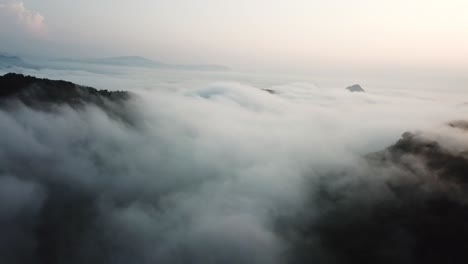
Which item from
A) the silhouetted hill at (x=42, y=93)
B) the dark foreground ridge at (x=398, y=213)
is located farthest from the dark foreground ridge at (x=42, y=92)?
the dark foreground ridge at (x=398, y=213)

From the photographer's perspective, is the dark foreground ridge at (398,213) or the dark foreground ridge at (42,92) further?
the dark foreground ridge at (42,92)

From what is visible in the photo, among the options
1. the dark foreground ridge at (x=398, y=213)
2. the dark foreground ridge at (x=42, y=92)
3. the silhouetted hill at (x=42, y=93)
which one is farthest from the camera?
the dark foreground ridge at (x=42, y=92)

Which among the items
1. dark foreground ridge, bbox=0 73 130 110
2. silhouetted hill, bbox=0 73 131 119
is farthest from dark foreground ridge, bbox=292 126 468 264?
dark foreground ridge, bbox=0 73 130 110

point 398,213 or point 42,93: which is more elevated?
point 42,93

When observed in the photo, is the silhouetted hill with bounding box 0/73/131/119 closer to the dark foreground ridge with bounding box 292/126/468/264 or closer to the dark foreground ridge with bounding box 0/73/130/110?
the dark foreground ridge with bounding box 0/73/130/110

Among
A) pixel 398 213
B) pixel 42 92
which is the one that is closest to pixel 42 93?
pixel 42 92

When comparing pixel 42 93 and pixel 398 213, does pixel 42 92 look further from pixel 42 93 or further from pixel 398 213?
pixel 398 213

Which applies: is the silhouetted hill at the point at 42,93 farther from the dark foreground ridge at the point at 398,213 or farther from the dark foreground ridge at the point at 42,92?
the dark foreground ridge at the point at 398,213

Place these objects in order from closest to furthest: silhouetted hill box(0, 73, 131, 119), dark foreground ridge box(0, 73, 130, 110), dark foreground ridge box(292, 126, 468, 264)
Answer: dark foreground ridge box(292, 126, 468, 264), silhouetted hill box(0, 73, 131, 119), dark foreground ridge box(0, 73, 130, 110)

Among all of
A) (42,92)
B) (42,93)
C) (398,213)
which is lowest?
(398,213)
